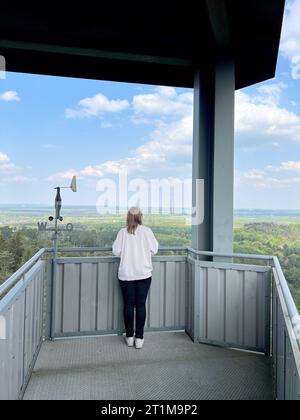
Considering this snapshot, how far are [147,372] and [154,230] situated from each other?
1259 millimetres

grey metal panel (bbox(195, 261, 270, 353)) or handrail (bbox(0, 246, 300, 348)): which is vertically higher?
handrail (bbox(0, 246, 300, 348))

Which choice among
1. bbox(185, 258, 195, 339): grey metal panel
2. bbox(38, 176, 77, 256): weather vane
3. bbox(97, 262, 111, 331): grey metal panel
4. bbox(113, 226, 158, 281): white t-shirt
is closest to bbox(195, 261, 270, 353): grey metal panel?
bbox(185, 258, 195, 339): grey metal panel

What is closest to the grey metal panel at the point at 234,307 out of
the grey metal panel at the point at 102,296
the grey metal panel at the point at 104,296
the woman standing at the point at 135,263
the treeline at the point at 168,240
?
the treeline at the point at 168,240

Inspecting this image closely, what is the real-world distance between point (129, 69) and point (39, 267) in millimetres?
2191

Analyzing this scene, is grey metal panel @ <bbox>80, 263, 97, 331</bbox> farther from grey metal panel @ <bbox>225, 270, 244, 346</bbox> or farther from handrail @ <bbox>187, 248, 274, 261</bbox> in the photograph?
grey metal panel @ <bbox>225, 270, 244, 346</bbox>

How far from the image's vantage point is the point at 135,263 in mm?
3021

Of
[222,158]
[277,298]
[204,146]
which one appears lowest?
[277,298]

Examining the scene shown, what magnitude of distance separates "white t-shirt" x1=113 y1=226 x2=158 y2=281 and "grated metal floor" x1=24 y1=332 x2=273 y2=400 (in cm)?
70

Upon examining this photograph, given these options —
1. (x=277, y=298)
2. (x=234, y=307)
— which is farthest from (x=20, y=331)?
(x=234, y=307)

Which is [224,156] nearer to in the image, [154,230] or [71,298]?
[154,230]

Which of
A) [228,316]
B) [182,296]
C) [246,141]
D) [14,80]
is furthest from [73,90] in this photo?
[228,316]

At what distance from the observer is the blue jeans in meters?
3.07

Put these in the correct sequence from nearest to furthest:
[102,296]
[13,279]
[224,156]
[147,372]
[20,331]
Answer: [13,279] → [20,331] → [147,372] → [224,156] → [102,296]

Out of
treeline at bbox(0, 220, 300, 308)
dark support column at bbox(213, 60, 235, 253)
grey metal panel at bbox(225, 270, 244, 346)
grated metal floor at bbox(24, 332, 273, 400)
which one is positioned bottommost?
grated metal floor at bbox(24, 332, 273, 400)
